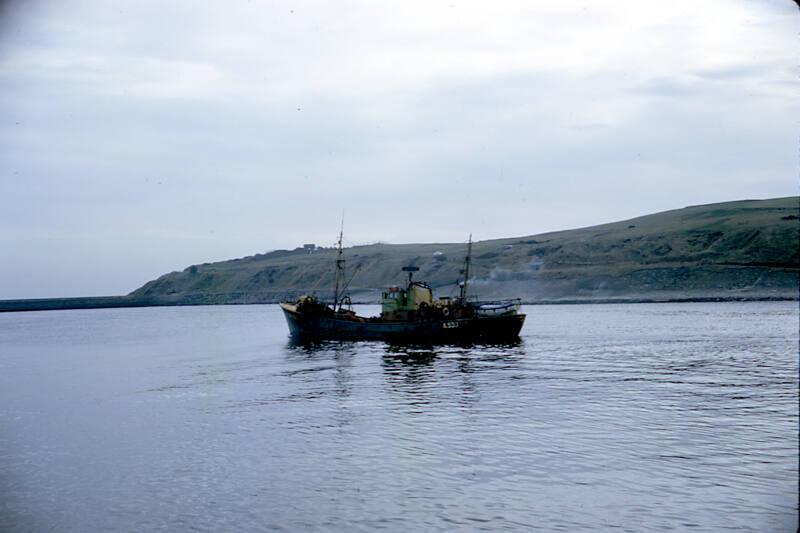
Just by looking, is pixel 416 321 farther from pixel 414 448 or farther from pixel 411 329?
pixel 414 448

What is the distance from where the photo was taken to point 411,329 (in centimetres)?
6881

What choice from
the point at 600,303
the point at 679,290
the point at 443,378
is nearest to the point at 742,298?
the point at 679,290

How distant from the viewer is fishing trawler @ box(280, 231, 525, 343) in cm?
6862

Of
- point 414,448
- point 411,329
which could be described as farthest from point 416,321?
point 414,448

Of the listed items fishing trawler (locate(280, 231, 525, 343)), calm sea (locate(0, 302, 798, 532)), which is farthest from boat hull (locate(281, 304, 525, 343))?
calm sea (locate(0, 302, 798, 532))

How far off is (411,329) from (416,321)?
3.41 feet

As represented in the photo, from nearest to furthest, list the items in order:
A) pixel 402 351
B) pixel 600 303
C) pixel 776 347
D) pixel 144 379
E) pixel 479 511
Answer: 1. pixel 479 511
2. pixel 144 379
3. pixel 776 347
4. pixel 402 351
5. pixel 600 303

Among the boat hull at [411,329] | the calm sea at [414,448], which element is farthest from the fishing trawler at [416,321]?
the calm sea at [414,448]

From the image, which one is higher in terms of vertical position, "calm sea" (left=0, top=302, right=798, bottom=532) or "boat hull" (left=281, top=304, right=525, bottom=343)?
"boat hull" (left=281, top=304, right=525, bottom=343)

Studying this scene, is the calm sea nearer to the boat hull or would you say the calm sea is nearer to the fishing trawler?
Result: the boat hull

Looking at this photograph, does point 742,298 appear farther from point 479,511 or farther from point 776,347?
point 479,511

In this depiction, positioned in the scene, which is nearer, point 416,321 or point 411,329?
point 416,321

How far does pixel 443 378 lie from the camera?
43.2 metres

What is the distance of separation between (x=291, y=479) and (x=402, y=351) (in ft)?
139
